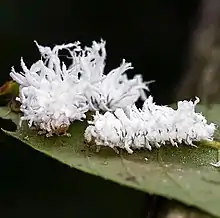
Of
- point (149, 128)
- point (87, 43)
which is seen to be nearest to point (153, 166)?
point (149, 128)

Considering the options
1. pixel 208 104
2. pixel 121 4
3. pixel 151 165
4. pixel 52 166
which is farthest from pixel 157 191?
pixel 121 4

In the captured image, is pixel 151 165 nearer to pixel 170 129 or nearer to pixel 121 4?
pixel 170 129

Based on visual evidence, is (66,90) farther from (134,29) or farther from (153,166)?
(134,29)

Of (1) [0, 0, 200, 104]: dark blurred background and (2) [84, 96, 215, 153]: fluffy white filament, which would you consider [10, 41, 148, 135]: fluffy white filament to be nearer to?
(2) [84, 96, 215, 153]: fluffy white filament

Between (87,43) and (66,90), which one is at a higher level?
(87,43)

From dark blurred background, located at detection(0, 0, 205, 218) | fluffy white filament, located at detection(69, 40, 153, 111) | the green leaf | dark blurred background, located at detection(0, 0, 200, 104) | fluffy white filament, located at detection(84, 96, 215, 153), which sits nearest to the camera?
the green leaf

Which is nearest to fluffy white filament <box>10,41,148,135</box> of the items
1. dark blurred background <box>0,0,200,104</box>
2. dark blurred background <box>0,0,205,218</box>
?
dark blurred background <box>0,0,205,218</box>

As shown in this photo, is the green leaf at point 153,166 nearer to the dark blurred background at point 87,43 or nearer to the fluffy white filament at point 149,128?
the fluffy white filament at point 149,128
